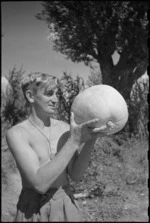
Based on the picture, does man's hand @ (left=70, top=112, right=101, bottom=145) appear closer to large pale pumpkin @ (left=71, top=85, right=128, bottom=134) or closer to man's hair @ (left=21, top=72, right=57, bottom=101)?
large pale pumpkin @ (left=71, top=85, right=128, bottom=134)

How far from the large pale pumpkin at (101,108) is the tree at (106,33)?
8.73 metres

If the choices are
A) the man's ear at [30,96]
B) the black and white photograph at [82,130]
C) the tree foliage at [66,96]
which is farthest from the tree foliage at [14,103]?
the man's ear at [30,96]

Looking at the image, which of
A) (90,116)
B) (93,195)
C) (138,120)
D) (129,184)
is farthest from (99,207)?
(138,120)

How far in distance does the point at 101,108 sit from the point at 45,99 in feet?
1.25

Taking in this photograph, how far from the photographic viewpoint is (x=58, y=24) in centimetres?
1179

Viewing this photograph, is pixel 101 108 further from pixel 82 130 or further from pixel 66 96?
pixel 66 96

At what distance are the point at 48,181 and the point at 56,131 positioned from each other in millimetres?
435

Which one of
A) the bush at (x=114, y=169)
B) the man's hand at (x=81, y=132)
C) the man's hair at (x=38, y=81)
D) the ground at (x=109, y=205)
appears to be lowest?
the ground at (x=109, y=205)

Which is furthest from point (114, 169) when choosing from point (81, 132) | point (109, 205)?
point (81, 132)

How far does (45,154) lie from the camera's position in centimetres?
185

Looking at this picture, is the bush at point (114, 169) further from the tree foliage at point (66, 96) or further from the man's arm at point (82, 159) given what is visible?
the man's arm at point (82, 159)

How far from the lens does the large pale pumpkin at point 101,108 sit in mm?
2023

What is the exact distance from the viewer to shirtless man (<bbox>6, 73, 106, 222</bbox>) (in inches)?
66.3

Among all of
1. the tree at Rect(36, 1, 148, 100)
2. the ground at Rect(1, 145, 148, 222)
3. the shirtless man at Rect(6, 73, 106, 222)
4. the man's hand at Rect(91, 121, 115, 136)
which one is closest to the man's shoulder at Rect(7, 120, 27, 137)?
the shirtless man at Rect(6, 73, 106, 222)
